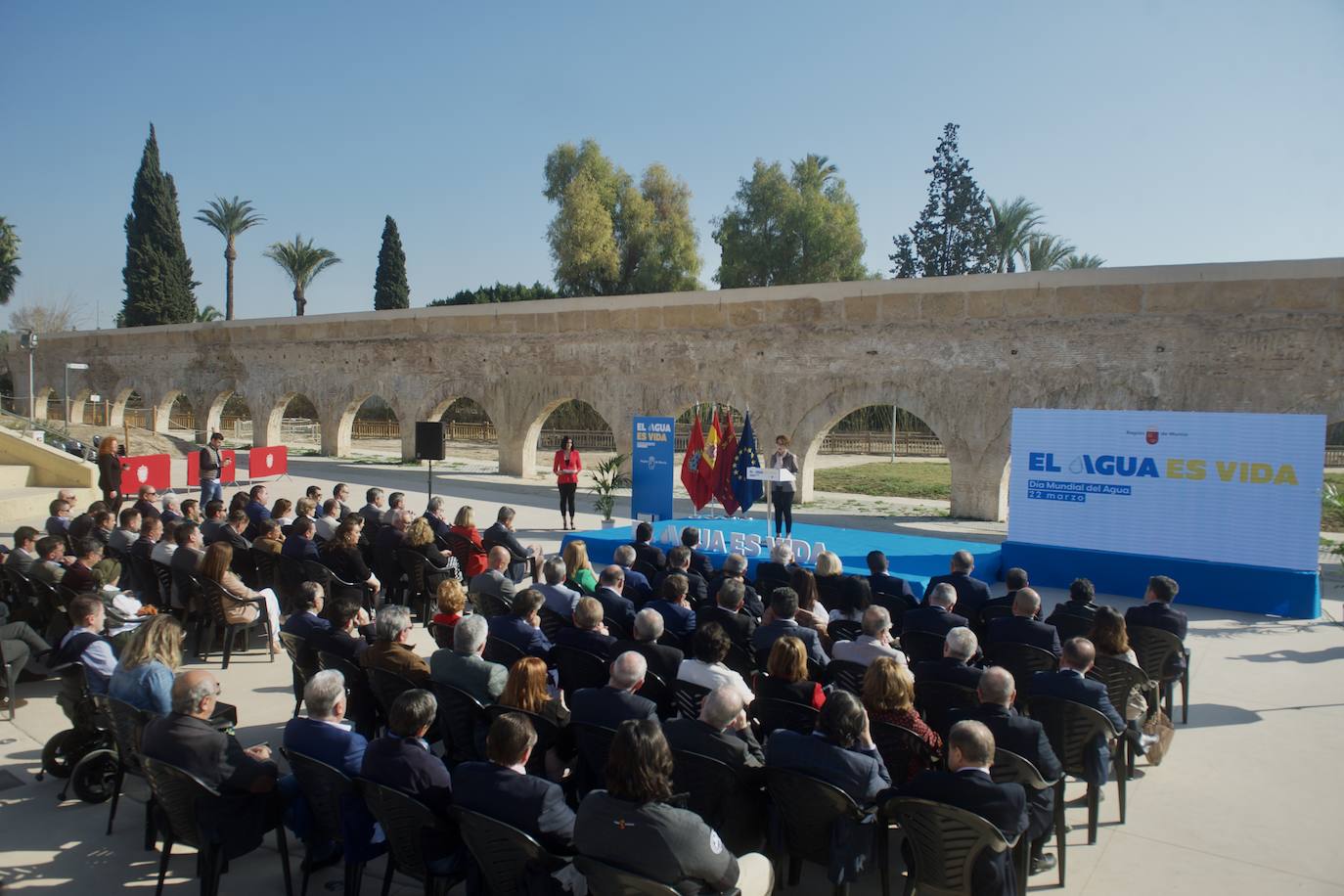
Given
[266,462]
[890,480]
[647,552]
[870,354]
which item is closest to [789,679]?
[647,552]

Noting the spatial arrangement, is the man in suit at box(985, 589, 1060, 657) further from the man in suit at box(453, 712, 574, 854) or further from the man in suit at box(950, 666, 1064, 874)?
the man in suit at box(453, 712, 574, 854)

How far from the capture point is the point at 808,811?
3.77 m

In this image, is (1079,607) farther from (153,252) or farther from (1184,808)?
(153,252)

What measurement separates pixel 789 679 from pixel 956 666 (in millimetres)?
956

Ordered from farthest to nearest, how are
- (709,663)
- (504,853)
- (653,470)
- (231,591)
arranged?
(653,470) < (231,591) < (709,663) < (504,853)

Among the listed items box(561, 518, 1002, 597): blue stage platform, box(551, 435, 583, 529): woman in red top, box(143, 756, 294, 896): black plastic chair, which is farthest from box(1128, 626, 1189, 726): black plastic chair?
box(551, 435, 583, 529): woman in red top

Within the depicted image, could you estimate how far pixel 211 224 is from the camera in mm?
44531

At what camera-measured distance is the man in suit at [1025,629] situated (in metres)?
5.71

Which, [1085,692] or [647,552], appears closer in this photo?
[1085,692]

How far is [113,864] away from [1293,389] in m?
15.6

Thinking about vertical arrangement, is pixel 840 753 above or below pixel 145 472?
below

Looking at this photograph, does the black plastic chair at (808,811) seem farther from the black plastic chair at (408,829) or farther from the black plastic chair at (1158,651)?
the black plastic chair at (1158,651)

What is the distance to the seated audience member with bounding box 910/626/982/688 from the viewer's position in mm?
4848

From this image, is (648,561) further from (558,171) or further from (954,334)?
(558,171)
